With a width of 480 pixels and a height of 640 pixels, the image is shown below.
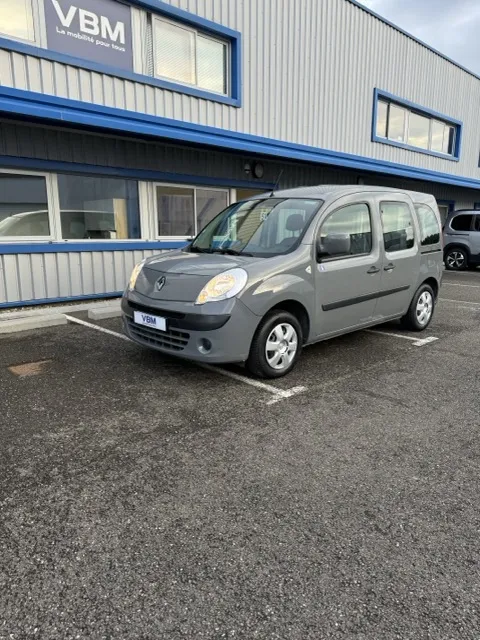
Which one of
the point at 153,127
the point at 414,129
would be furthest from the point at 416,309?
the point at 414,129

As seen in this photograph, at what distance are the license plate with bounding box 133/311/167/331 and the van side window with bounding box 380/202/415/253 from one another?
292 centimetres

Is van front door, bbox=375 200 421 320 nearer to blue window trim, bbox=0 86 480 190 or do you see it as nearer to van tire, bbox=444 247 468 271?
blue window trim, bbox=0 86 480 190

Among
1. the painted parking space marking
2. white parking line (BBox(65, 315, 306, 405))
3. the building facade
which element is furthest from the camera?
the building facade

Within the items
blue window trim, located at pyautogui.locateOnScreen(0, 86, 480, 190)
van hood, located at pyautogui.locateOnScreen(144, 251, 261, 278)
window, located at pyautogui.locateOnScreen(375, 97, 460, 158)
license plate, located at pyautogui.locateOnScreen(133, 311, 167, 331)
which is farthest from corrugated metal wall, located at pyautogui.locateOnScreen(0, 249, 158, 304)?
window, located at pyautogui.locateOnScreen(375, 97, 460, 158)

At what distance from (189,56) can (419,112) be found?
31.6 ft

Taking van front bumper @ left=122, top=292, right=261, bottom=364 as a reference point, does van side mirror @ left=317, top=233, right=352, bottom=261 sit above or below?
above

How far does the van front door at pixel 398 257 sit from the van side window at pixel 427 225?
0.18 meters

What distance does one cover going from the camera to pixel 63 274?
7570 millimetres

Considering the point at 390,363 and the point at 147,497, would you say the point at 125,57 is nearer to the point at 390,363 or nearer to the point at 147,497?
the point at 390,363

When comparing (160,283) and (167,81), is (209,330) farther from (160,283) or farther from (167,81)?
(167,81)

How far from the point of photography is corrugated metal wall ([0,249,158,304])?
7047 millimetres

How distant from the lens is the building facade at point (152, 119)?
6734mm

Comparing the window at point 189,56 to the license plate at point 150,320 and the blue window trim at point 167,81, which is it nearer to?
the blue window trim at point 167,81

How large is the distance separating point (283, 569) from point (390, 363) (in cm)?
340
